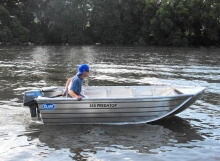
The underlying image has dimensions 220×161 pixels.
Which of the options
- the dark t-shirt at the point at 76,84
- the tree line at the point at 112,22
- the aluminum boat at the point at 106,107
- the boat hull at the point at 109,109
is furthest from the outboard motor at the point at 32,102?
the tree line at the point at 112,22

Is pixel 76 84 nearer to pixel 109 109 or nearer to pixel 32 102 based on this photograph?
pixel 109 109

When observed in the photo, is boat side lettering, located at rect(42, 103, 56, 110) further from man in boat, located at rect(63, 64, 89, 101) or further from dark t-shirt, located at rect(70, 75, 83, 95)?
dark t-shirt, located at rect(70, 75, 83, 95)

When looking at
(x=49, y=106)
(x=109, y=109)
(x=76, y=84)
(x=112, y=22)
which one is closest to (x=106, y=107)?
(x=109, y=109)

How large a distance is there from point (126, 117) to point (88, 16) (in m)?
68.1

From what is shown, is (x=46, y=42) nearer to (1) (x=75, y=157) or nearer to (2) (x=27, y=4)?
(2) (x=27, y=4)

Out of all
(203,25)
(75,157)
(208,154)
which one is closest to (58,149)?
(75,157)

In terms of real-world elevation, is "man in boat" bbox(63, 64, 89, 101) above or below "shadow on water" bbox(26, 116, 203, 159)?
above

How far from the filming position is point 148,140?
1015 cm

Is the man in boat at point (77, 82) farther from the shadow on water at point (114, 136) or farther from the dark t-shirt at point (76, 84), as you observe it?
the shadow on water at point (114, 136)

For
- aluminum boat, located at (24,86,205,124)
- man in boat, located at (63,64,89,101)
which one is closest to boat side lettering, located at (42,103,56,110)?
aluminum boat, located at (24,86,205,124)

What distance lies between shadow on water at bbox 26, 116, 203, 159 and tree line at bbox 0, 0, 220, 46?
184ft

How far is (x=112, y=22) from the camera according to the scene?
76.2 meters

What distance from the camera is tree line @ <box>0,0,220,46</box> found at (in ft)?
218

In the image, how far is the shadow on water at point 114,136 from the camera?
9.58 meters
